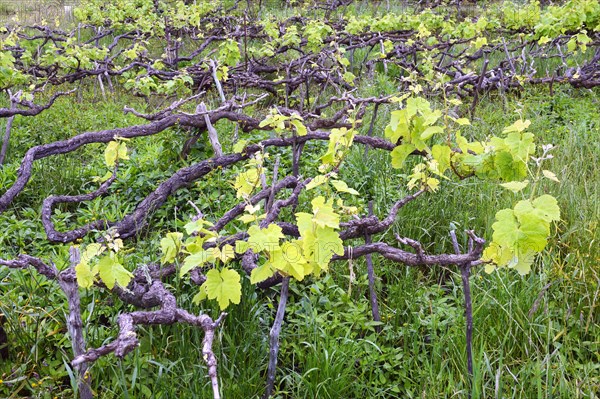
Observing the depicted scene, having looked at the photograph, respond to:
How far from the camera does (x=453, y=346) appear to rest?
202 centimetres

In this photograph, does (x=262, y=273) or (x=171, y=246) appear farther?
(x=171, y=246)

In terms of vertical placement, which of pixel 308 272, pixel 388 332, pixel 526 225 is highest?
pixel 526 225

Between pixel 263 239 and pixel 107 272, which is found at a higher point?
pixel 263 239

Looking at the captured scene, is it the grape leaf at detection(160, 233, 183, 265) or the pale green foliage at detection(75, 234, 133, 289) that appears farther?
the grape leaf at detection(160, 233, 183, 265)

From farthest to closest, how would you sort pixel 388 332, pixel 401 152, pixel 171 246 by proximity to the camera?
pixel 401 152
pixel 388 332
pixel 171 246

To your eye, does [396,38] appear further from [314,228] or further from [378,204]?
[314,228]

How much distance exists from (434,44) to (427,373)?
4919mm

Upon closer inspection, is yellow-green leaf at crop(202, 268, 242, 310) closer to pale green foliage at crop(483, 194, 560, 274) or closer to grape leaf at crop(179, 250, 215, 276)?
grape leaf at crop(179, 250, 215, 276)

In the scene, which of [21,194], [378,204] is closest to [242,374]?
[378,204]

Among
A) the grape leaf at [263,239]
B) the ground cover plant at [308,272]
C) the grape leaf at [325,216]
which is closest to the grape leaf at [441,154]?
the ground cover plant at [308,272]

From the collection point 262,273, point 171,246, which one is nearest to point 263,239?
point 262,273

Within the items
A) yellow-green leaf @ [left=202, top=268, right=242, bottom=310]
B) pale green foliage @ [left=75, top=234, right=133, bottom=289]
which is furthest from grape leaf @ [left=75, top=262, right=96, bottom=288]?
yellow-green leaf @ [left=202, top=268, right=242, bottom=310]

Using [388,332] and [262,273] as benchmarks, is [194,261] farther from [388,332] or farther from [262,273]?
[388,332]

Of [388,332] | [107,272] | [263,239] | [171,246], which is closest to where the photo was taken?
[263,239]
